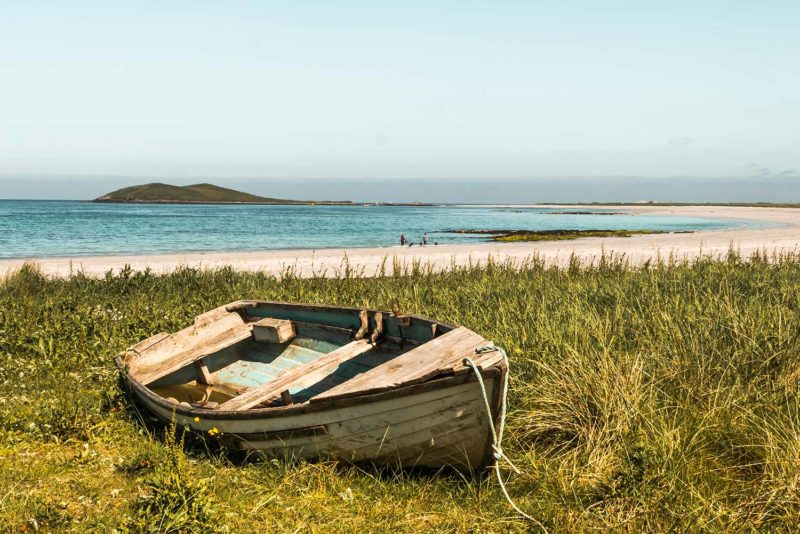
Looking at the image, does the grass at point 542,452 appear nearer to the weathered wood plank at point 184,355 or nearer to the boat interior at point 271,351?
the weathered wood plank at point 184,355

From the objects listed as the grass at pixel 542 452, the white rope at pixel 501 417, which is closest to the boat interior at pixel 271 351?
the grass at pixel 542 452

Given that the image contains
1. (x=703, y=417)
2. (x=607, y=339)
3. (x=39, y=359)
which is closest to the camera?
(x=703, y=417)

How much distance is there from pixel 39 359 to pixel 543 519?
7.51m

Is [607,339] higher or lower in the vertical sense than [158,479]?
higher

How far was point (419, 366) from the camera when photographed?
207 inches

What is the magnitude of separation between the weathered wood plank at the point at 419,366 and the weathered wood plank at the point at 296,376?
3.15 feet

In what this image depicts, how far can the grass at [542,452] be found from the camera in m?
4.60

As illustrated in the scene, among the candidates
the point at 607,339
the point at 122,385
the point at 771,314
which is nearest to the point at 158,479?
the point at 122,385

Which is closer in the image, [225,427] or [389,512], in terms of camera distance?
[389,512]

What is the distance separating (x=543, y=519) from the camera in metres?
4.66

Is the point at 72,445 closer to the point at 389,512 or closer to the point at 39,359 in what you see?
the point at 39,359

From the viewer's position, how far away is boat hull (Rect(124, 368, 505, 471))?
4852 millimetres

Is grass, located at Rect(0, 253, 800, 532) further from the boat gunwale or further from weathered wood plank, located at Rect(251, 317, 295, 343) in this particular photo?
weathered wood plank, located at Rect(251, 317, 295, 343)

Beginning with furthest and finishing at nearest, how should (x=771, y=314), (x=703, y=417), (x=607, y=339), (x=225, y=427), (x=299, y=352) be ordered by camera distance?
(x=299, y=352)
(x=771, y=314)
(x=607, y=339)
(x=225, y=427)
(x=703, y=417)
